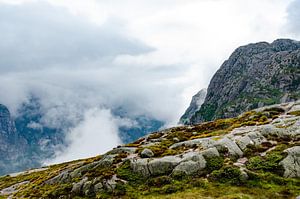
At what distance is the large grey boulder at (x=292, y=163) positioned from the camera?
4425cm

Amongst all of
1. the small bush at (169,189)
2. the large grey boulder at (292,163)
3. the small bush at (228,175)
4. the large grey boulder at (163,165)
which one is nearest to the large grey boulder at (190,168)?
the large grey boulder at (163,165)

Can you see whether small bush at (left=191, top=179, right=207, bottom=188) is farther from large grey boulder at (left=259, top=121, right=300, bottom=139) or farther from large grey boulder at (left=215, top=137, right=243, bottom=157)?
large grey boulder at (left=259, top=121, right=300, bottom=139)

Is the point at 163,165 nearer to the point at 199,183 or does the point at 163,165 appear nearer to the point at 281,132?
the point at 199,183

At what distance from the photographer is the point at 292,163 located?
150 ft

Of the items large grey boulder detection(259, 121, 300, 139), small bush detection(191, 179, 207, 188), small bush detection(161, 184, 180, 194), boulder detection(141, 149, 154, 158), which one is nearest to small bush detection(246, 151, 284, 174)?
small bush detection(191, 179, 207, 188)

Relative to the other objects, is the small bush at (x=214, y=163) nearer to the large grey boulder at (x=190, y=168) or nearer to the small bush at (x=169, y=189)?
the large grey boulder at (x=190, y=168)

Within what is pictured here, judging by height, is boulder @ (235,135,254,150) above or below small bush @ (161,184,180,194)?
above

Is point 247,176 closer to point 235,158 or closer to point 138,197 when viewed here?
point 235,158

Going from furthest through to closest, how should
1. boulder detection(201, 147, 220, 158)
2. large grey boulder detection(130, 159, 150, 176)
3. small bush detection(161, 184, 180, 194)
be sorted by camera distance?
large grey boulder detection(130, 159, 150, 176) → boulder detection(201, 147, 220, 158) → small bush detection(161, 184, 180, 194)

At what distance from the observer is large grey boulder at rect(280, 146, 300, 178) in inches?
1742

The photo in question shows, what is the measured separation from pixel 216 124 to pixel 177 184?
142 ft

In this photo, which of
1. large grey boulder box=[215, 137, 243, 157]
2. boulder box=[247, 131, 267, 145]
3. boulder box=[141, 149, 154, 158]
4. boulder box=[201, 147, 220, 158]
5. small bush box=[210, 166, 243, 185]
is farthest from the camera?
boulder box=[141, 149, 154, 158]

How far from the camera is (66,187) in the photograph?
181 feet

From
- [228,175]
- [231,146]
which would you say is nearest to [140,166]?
[228,175]
